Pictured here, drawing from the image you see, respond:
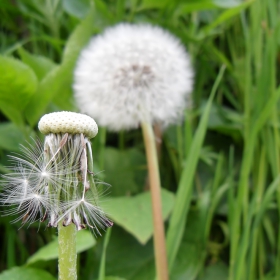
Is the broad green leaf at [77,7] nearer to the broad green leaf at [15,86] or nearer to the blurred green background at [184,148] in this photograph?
the blurred green background at [184,148]

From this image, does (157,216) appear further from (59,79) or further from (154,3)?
(154,3)

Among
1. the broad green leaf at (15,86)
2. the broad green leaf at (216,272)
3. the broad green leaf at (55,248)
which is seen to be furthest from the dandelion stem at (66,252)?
the broad green leaf at (216,272)

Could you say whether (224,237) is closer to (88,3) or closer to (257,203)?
(257,203)

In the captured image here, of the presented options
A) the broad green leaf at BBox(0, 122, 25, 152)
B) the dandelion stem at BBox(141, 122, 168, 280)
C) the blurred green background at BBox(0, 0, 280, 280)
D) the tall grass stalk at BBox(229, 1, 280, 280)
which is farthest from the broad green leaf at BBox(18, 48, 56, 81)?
the tall grass stalk at BBox(229, 1, 280, 280)

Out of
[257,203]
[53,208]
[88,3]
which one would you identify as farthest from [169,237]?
[88,3]

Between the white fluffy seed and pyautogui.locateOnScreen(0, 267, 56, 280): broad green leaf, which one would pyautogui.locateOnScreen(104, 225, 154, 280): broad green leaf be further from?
the white fluffy seed

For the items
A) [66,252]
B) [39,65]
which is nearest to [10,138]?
[39,65]

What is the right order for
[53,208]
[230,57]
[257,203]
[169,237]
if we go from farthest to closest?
[230,57], [257,203], [169,237], [53,208]
